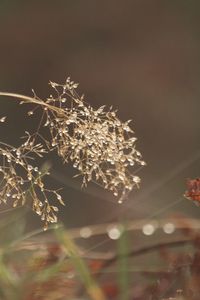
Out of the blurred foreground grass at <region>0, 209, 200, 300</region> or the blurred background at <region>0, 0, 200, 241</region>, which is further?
the blurred background at <region>0, 0, 200, 241</region>

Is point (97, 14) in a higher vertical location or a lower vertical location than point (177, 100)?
higher

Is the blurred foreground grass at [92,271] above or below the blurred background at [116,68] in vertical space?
below

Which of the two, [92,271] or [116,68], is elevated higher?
[116,68]

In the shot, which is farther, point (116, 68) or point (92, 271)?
point (116, 68)

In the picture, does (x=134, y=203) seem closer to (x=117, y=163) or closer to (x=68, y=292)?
(x=117, y=163)

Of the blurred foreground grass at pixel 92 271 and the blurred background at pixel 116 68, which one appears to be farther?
the blurred background at pixel 116 68

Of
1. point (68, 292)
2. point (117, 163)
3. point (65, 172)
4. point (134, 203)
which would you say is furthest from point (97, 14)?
point (68, 292)

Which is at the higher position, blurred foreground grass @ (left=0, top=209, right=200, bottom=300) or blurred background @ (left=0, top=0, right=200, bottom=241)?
blurred background @ (left=0, top=0, right=200, bottom=241)

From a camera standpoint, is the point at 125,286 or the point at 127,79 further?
the point at 127,79
